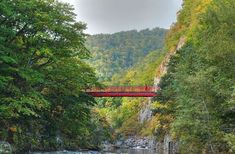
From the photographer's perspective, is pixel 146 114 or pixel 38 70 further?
pixel 146 114

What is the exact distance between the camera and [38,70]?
30.8 meters

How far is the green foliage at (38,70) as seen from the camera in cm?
2783

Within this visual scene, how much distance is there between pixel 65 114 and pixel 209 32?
1281 cm

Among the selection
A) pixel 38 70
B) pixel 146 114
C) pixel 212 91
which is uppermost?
pixel 38 70

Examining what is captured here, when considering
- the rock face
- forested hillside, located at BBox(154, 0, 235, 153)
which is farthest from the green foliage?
the rock face

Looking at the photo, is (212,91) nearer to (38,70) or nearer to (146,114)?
(38,70)

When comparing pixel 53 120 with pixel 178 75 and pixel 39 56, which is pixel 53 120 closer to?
pixel 39 56

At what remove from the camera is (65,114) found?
3519cm

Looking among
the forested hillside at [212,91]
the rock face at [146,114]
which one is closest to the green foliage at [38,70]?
the forested hillside at [212,91]

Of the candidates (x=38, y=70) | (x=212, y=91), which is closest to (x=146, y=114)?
(x=38, y=70)

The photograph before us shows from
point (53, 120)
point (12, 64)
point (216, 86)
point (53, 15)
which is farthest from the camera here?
point (53, 120)

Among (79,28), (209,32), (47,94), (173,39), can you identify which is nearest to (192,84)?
(209,32)

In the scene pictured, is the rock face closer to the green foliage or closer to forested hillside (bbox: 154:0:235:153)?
the green foliage

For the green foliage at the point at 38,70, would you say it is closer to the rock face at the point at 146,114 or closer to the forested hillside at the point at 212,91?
the forested hillside at the point at 212,91
